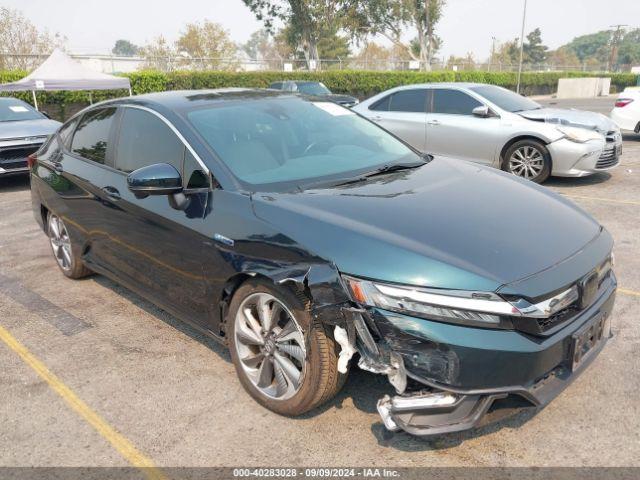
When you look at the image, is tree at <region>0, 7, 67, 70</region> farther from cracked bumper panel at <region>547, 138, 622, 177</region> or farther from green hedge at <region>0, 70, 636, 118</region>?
cracked bumper panel at <region>547, 138, 622, 177</region>

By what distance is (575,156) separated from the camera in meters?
7.54

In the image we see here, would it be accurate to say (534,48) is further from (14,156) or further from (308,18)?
(14,156)

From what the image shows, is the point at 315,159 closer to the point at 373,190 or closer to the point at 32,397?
the point at 373,190

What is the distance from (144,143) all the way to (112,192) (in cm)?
43

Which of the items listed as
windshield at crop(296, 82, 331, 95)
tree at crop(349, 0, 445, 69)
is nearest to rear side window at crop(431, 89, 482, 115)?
windshield at crop(296, 82, 331, 95)

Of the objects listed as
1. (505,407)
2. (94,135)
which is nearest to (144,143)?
(94,135)

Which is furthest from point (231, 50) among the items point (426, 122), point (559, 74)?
point (426, 122)

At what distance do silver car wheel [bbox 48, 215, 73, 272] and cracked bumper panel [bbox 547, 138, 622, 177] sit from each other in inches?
245

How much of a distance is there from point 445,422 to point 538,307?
0.60 meters

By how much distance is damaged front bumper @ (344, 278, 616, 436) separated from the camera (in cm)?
216

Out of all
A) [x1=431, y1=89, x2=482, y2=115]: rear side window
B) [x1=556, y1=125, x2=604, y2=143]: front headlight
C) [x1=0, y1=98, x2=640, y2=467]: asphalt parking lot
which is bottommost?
[x1=0, y1=98, x2=640, y2=467]: asphalt parking lot

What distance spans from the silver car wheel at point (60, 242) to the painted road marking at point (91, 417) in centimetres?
110

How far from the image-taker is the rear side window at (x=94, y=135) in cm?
405

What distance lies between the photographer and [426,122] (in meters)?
8.66
